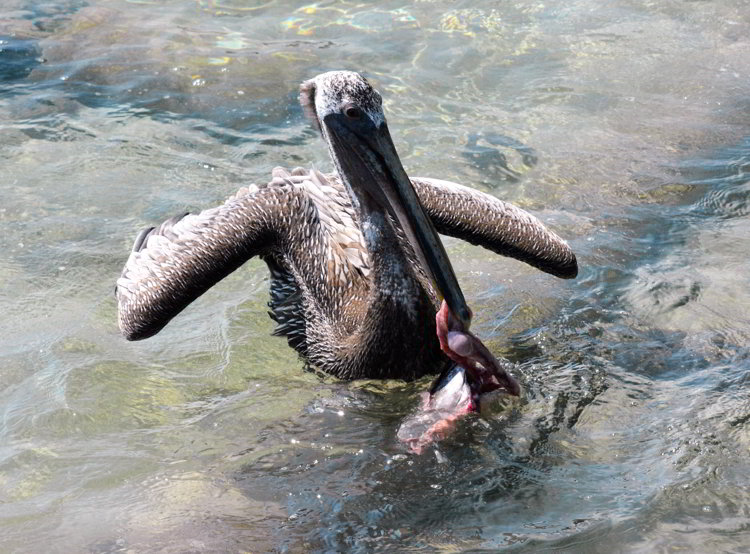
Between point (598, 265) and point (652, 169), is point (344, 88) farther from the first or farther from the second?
point (652, 169)

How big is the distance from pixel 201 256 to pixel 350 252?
0.74 m

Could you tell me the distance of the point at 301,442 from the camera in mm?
4391

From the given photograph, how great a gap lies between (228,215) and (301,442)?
126 centimetres

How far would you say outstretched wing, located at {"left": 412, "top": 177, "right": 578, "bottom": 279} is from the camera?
5.09m

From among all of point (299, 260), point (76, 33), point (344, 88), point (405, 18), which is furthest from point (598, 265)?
point (76, 33)

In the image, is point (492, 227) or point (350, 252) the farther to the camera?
point (492, 227)

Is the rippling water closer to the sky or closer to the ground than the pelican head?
closer to the ground

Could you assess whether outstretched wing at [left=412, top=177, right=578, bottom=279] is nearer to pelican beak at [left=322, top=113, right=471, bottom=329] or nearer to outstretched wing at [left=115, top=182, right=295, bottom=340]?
pelican beak at [left=322, top=113, right=471, bottom=329]

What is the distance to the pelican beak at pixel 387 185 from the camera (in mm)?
3939

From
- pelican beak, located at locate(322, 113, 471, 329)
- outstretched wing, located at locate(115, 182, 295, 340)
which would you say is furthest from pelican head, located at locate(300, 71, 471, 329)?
outstretched wing, located at locate(115, 182, 295, 340)

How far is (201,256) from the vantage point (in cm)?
486

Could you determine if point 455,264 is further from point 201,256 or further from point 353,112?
point 353,112

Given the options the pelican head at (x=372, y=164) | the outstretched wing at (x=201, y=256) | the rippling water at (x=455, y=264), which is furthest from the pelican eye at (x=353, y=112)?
the rippling water at (x=455, y=264)

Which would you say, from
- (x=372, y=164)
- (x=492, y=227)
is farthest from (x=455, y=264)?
(x=372, y=164)
